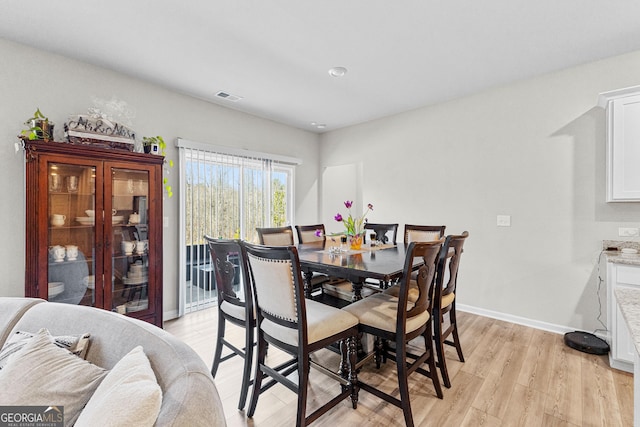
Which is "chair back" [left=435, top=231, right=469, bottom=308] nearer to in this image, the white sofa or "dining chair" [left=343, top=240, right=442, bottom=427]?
"dining chair" [left=343, top=240, right=442, bottom=427]

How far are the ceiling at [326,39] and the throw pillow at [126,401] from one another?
7.47 feet

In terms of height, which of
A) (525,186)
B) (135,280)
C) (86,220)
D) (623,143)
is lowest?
(135,280)

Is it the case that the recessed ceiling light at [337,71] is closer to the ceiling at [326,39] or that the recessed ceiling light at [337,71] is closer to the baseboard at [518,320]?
the ceiling at [326,39]

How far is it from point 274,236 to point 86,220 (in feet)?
5.59

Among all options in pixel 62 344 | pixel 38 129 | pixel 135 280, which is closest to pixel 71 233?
pixel 135 280

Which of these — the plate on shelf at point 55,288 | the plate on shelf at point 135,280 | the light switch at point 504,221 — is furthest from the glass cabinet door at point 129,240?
the light switch at point 504,221

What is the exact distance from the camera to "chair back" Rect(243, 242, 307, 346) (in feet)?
5.16

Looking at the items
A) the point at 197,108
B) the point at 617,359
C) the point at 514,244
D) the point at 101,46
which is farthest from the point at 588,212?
the point at 101,46

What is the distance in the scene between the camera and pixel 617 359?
2.30 metres

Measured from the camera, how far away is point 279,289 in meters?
1.64

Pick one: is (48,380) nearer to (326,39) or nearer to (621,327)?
(326,39)

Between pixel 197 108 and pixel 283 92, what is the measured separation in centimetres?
115

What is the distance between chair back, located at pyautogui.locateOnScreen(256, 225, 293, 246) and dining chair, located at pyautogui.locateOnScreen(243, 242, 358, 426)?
110 centimetres

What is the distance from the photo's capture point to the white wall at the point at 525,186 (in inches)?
112
